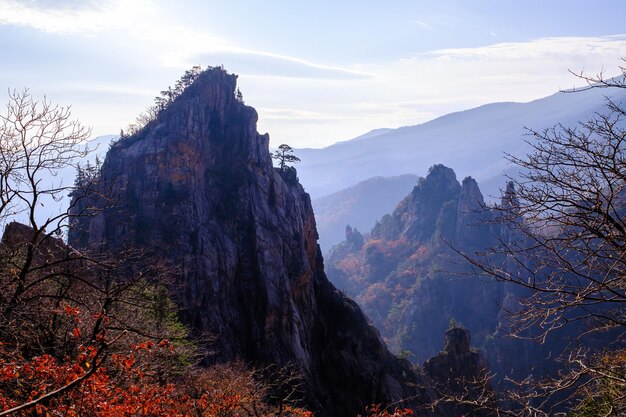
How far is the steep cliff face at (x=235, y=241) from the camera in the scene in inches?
1549

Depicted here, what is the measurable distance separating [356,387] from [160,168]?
26865 mm

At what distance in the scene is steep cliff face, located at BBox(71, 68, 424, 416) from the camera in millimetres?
39344

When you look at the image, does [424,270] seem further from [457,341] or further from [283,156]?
[283,156]

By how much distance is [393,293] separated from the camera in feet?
416

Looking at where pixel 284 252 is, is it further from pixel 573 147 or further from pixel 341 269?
pixel 341 269

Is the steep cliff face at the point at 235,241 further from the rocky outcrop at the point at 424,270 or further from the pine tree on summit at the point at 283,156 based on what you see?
the rocky outcrop at the point at 424,270

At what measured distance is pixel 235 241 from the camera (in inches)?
1747

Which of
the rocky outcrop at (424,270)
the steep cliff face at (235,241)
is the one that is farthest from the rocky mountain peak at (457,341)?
the rocky outcrop at (424,270)

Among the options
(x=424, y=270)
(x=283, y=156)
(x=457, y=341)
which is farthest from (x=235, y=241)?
(x=424, y=270)

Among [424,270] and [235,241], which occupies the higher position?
[235,241]

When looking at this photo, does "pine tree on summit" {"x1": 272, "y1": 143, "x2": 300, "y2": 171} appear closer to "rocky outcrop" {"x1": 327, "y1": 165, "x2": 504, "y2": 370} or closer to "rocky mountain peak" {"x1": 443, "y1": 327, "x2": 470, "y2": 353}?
"rocky mountain peak" {"x1": 443, "y1": 327, "x2": 470, "y2": 353}

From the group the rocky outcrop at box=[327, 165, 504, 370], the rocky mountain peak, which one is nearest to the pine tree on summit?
the rocky mountain peak

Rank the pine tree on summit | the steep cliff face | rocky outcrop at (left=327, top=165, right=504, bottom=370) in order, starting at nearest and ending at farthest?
the steep cliff face → the pine tree on summit → rocky outcrop at (left=327, top=165, right=504, bottom=370)

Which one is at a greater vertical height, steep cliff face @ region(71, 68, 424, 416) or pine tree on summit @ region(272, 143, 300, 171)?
pine tree on summit @ region(272, 143, 300, 171)
